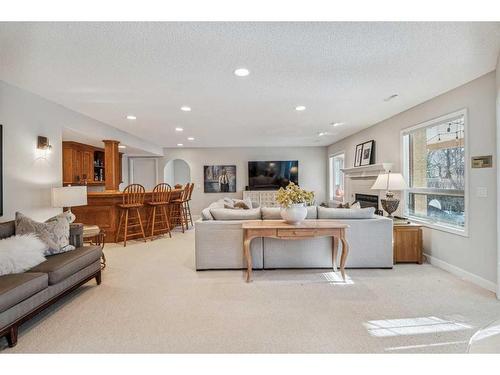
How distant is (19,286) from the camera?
204 centimetres

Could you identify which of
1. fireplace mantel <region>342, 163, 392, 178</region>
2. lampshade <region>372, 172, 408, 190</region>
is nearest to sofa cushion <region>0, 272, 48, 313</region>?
lampshade <region>372, 172, 408, 190</region>


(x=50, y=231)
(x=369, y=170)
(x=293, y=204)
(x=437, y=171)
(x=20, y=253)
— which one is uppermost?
(x=369, y=170)

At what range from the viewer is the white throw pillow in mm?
2266

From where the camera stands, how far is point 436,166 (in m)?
4.00

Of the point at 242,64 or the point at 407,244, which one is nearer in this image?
the point at 242,64

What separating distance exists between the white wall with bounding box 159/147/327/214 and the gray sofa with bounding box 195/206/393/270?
5.57 metres

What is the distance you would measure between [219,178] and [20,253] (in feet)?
22.7

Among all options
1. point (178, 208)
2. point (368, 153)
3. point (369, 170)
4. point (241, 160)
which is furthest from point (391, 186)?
point (241, 160)

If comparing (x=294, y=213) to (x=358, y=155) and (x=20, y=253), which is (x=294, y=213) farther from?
(x=358, y=155)

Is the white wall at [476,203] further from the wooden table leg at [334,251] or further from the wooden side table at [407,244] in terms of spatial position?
the wooden table leg at [334,251]

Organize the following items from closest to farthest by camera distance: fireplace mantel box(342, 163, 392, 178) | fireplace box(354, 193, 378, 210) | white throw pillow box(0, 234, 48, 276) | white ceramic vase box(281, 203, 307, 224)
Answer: white throw pillow box(0, 234, 48, 276), white ceramic vase box(281, 203, 307, 224), fireplace mantel box(342, 163, 392, 178), fireplace box(354, 193, 378, 210)

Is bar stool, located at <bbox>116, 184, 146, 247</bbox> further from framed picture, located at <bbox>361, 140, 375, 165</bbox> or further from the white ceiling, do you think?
framed picture, located at <bbox>361, 140, 375, 165</bbox>
